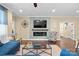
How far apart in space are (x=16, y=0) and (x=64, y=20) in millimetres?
1973

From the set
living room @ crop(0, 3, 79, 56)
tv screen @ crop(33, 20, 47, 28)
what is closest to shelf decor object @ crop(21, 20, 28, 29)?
living room @ crop(0, 3, 79, 56)

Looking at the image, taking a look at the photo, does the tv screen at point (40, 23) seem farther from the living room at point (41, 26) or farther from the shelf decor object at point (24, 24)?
the shelf decor object at point (24, 24)

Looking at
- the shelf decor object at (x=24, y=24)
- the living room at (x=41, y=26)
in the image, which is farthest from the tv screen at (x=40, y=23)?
the shelf decor object at (x=24, y=24)

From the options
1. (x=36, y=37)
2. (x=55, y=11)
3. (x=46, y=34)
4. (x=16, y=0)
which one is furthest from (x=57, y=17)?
(x=16, y=0)

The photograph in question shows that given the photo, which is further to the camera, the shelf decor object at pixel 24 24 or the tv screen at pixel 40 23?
the shelf decor object at pixel 24 24

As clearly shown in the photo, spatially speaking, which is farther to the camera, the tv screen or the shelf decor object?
the shelf decor object

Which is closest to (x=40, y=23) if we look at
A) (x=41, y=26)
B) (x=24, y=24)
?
(x=41, y=26)

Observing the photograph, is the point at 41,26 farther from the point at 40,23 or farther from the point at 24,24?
the point at 24,24

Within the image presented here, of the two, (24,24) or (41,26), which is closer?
(41,26)

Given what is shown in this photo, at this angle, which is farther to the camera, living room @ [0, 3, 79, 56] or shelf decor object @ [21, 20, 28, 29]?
shelf decor object @ [21, 20, 28, 29]

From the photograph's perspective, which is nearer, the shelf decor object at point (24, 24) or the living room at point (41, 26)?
the living room at point (41, 26)

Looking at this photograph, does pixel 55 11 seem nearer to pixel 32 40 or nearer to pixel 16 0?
pixel 32 40

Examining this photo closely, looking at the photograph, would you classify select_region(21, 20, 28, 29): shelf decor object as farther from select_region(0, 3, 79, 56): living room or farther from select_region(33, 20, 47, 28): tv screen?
select_region(33, 20, 47, 28): tv screen

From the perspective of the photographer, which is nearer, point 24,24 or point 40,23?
point 40,23
